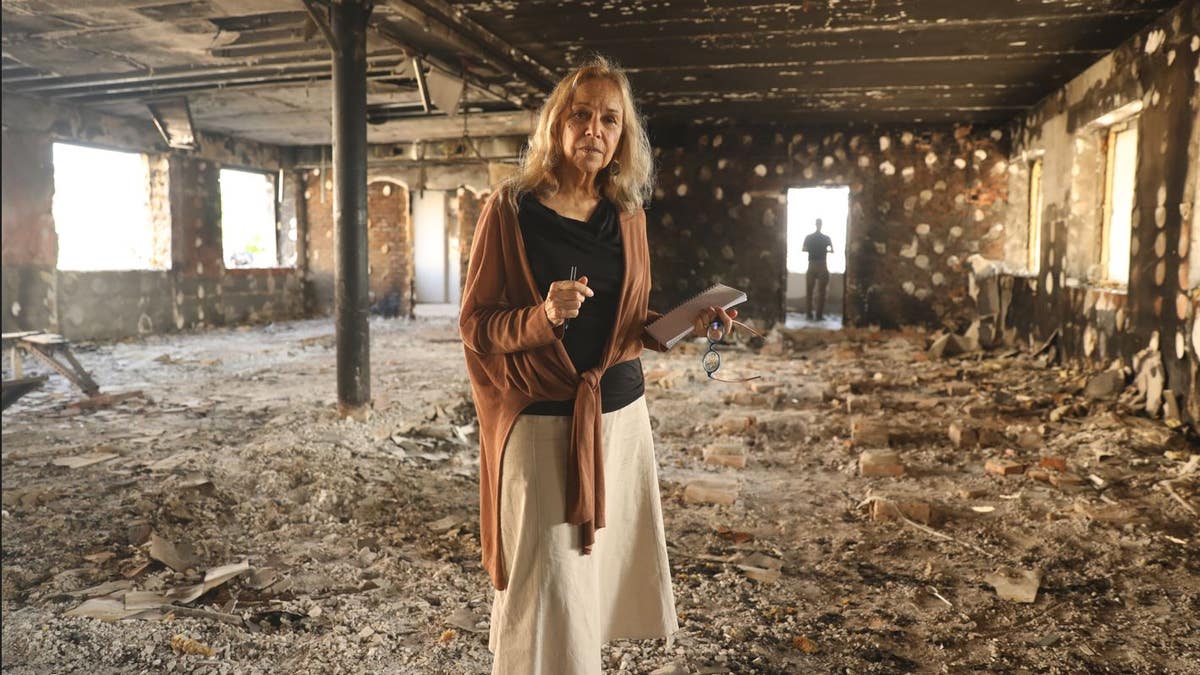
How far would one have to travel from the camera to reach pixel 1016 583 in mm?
2918

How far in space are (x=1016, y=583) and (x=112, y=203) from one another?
12.7 metres

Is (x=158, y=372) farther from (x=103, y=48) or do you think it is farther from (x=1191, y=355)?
(x=1191, y=355)

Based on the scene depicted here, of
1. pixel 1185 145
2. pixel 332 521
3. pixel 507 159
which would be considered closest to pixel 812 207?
pixel 507 159

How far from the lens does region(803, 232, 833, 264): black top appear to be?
40.4 ft

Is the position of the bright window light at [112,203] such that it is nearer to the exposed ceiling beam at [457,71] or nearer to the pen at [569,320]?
the exposed ceiling beam at [457,71]

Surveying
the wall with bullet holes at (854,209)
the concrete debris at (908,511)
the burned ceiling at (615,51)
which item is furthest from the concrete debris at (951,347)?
the concrete debris at (908,511)

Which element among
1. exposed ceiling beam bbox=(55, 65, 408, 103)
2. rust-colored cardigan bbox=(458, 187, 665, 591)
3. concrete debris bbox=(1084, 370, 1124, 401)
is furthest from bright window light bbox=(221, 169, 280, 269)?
rust-colored cardigan bbox=(458, 187, 665, 591)

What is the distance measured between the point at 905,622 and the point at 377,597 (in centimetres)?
194

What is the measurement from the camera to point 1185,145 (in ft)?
16.7

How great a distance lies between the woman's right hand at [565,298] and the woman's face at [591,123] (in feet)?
1.07

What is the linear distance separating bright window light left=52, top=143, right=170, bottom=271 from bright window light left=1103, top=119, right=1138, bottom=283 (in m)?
11.7

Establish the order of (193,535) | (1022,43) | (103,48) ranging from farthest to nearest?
(103,48) → (1022,43) → (193,535)

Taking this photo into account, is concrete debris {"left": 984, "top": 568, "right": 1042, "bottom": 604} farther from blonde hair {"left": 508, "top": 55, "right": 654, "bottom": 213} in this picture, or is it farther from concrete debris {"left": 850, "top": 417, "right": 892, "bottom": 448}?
blonde hair {"left": 508, "top": 55, "right": 654, "bottom": 213}

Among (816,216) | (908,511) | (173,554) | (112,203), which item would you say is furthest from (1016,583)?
(816,216)
